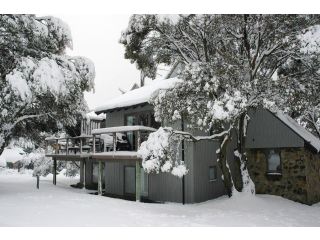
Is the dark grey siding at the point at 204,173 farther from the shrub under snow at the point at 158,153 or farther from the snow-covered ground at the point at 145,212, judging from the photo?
the shrub under snow at the point at 158,153

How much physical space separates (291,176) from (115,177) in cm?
980

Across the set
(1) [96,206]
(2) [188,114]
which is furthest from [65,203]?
(2) [188,114]

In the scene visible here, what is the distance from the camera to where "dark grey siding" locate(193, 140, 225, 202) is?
→ 54.9 ft

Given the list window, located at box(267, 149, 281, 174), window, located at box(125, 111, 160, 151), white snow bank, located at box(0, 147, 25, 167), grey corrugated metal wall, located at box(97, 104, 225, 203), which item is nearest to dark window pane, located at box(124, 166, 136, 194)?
grey corrugated metal wall, located at box(97, 104, 225, 203)

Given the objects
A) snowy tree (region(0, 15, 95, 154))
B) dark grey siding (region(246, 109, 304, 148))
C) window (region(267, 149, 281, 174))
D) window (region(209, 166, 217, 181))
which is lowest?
window (region(209, 166, 217, 181))

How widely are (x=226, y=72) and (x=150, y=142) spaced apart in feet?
13.0

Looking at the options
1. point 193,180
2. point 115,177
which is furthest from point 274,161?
point 115,177

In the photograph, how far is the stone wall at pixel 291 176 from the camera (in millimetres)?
17031

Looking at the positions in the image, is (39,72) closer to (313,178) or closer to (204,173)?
(204,173)

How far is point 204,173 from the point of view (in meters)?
17.4

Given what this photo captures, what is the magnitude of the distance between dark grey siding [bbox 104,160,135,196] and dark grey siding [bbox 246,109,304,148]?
691 centimetres

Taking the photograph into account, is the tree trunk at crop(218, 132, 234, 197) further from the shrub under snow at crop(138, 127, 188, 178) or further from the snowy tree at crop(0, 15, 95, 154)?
the snowy tree at crop(0, 15, 95, 154)
